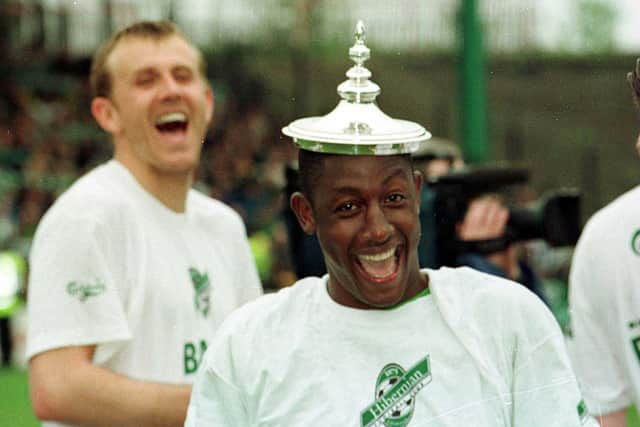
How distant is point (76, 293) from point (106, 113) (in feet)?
2.26

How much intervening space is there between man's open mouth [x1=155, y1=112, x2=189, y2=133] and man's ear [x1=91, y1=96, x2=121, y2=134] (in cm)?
14

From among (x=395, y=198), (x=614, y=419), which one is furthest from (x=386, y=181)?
(x=614, y=419)

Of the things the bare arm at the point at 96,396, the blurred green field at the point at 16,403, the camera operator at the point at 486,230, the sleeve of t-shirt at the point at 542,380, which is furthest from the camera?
the blurred green field at the point at 16,403

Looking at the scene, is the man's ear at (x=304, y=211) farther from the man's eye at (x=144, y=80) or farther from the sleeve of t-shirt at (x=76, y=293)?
the man's eye at (x=144, y=80)

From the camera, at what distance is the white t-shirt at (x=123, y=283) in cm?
317

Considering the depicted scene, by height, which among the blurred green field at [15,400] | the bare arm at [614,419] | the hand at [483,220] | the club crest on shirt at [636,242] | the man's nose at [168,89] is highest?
the man's nose at [168,89]

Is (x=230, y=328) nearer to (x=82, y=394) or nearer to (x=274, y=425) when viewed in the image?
(x=274, y=425)

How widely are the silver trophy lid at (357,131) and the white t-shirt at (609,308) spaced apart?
4.22 ft

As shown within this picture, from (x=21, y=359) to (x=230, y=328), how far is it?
7.46 metres

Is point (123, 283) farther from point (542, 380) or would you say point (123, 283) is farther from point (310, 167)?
point (542, 380)

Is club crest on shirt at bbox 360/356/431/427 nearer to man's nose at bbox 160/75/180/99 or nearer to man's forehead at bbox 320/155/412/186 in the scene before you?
man's forehead at bbox 320/155/412/186

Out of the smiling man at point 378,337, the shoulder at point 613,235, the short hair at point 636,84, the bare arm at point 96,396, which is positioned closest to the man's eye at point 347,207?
the smiling man at point 378,337

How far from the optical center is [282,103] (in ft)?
51.1

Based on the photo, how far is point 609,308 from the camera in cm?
340
